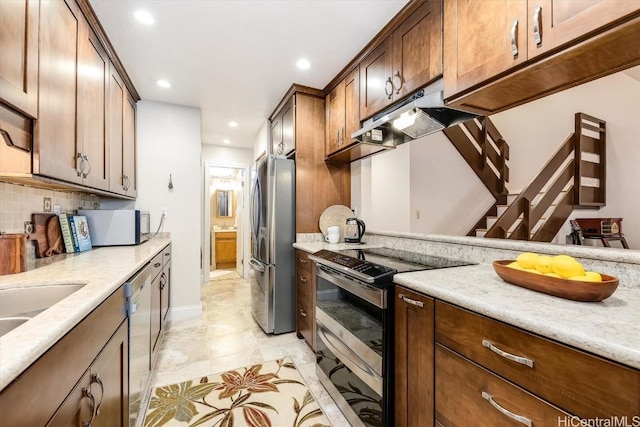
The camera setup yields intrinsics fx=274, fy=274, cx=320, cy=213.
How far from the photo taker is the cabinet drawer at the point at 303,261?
7.84ft

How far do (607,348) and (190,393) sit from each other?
2132mm

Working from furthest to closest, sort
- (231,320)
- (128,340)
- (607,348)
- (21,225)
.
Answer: (231,320), (21,225), (128,340), (607,348)

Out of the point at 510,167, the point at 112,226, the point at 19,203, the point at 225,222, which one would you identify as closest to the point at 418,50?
the point at 510,167

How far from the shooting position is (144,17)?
1.79 meters

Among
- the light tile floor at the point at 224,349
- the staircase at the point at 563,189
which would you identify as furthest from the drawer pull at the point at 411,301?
the staircase at the point at 563,189

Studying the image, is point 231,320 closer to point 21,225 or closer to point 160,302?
point 160,302

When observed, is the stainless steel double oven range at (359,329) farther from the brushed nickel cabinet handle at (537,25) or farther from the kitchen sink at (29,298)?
the kitchen sink at (29,298)

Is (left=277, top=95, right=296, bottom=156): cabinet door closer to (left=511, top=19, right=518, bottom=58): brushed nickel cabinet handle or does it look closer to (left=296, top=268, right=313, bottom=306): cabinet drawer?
(left=296, top=268, right=313, bottom=306): cabinet drawer

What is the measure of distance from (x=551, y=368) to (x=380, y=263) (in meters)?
0.89

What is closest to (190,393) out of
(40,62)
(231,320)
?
(231,320)

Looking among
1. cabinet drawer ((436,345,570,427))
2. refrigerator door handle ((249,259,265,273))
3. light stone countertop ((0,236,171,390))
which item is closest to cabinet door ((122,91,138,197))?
light stone countertop ((0,236,171,390))

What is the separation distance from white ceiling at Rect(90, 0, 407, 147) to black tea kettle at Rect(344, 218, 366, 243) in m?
1.39

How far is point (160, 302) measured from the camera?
232 cm

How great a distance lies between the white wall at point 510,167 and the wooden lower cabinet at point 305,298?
29.5 inches
